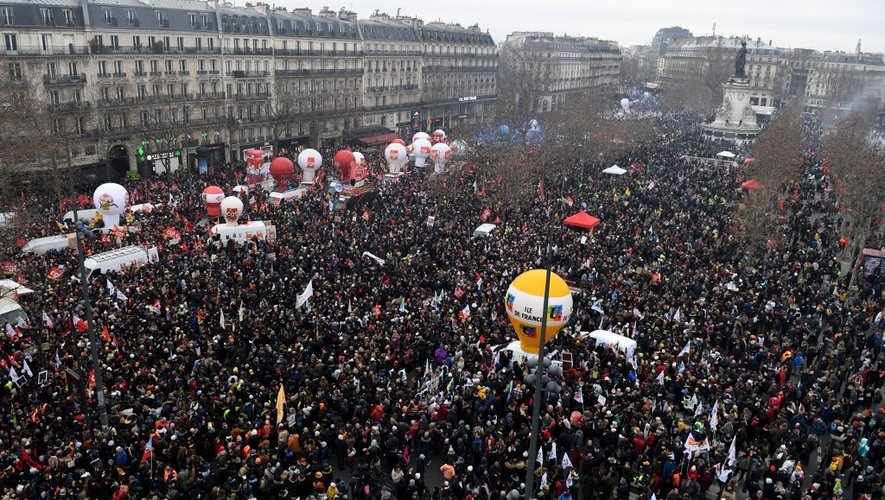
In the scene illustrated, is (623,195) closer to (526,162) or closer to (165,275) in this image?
(526,162)

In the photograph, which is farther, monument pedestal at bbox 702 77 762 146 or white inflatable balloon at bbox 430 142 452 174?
monument pedestal at bbox 702 77 762 146

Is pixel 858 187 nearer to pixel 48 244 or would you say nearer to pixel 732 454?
pixel 732 454

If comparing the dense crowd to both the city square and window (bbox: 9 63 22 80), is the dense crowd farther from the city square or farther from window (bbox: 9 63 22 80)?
window (bbox: 9 63 22 80)

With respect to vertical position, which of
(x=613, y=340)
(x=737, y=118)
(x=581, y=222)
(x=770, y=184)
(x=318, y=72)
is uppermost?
(x=318, y=72)

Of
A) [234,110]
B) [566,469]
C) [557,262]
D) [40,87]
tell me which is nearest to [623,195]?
[557,262]

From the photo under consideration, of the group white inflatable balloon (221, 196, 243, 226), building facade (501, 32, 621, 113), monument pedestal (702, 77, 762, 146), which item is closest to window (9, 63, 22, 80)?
white inflatable balloon (221, 196, 243, 226)

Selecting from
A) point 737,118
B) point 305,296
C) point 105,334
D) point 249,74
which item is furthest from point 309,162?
point 737,118
